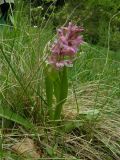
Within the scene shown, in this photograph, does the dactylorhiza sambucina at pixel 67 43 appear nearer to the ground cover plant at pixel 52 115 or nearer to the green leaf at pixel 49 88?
the ground cover plant at pixel 52 115

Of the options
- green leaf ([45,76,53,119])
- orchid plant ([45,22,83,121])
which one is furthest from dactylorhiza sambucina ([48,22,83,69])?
green leaf ([45,76,53,119])

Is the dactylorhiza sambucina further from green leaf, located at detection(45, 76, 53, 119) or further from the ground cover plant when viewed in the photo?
green leaf, located at detection(45, 76, 53, 119)

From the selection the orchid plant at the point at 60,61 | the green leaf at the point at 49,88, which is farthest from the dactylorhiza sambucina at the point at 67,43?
the green leaf at the point at 49,88

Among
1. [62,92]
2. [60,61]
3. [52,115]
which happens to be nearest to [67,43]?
[60,61]

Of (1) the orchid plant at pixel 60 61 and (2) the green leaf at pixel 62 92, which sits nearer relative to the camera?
(1) the orchid plant at pixel 60 61

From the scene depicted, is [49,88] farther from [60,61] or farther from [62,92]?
[60,61]

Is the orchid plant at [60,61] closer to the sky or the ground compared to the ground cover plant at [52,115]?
closer to the sky

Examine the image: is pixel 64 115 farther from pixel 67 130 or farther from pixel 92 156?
pixel 92 156
